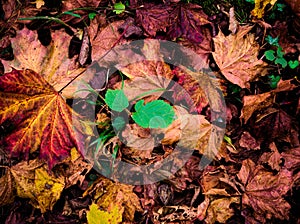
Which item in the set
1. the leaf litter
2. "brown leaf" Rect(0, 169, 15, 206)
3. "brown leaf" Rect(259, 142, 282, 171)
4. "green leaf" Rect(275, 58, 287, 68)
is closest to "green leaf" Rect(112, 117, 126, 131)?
the leaf litter

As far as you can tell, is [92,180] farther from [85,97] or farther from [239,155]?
[239,155]

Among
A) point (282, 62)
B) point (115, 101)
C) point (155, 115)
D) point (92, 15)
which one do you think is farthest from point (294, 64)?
point (92, 15)

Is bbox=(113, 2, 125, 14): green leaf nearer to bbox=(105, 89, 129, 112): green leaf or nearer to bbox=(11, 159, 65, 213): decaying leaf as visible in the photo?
bbox=(105, 89, 129, 112): green leaf

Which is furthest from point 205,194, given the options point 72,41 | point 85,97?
point 72,41

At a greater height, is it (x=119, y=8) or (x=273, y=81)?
(x=119, y=8)

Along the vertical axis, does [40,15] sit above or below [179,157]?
above

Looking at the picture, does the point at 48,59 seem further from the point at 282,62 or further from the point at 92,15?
the point at 282,62
